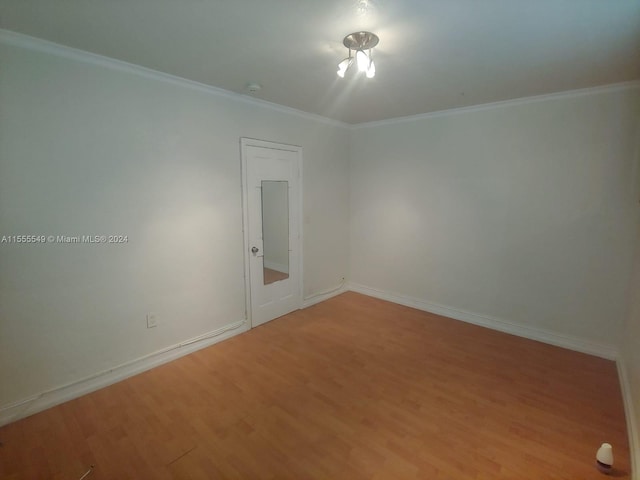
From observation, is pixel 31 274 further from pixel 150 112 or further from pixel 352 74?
pixel 352 74

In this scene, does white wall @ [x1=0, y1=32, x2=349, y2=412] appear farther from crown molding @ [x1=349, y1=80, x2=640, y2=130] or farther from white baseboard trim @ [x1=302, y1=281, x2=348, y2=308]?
crown molding @ [x1=349, y1=80, x2=640, y2=130]

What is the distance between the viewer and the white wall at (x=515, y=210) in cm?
285

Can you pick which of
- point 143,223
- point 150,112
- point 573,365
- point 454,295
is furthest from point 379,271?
point 150,112

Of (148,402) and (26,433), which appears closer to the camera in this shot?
(26,433)

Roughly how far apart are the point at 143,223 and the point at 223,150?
1088 mm

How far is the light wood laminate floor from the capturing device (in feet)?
5.89

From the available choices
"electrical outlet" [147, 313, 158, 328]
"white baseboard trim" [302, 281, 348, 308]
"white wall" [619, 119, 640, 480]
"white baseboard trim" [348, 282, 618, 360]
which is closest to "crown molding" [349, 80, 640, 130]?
"white wall" [619, 119, 640, 480]

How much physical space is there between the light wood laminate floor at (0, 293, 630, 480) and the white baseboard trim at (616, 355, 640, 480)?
4cm

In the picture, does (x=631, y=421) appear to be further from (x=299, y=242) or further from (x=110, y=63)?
(x=110, y=63)

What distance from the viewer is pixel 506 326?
11.5 feet

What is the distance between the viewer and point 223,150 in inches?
123

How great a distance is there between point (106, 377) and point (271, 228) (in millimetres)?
2155

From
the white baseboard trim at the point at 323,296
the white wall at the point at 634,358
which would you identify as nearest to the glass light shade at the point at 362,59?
the white wall at the point at 634,358

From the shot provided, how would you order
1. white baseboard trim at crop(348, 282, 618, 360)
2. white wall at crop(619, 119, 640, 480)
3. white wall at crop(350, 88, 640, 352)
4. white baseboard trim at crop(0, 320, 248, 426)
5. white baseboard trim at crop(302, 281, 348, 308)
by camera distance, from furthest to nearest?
1. white baseboard trim at crop(302, 281, 348, 308)
2. white baseboard trim at crop(348, 282, 618, 360)
3. white wall at crop(350, 88, 640, 352)
4. white baseboard trim at crop(0, 320, 248, 426)
5. white wall at crop(619, 119, 640, 480)
